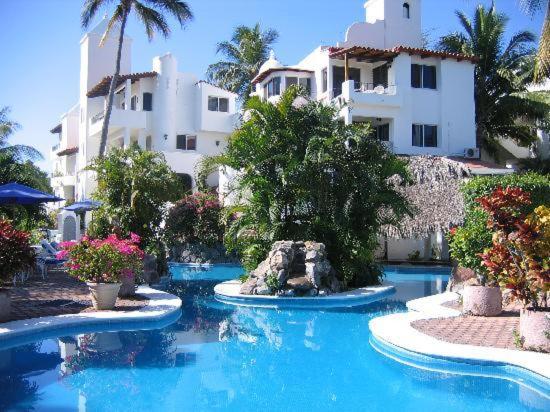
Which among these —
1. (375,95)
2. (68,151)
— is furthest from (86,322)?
(68,151)

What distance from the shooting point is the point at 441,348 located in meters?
8.52

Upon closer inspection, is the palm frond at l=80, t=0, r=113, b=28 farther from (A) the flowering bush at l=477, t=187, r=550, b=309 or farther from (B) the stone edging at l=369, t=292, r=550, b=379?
(A) the flowering bush at l=477, t=187, r=550, b=309

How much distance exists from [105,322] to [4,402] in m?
4.01

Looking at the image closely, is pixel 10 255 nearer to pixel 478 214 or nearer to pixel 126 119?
pixel 478 214

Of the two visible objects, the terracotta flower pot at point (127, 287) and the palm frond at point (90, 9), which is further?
the palm frond at point (90, 9)

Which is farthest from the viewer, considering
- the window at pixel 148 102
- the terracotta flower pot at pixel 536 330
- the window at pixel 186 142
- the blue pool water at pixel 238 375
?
the window at pixel 186 142

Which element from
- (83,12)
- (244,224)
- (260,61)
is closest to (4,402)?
(244,224)

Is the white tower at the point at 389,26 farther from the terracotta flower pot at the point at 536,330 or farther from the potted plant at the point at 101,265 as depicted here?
the terracotta flower pot at the point at 536,330

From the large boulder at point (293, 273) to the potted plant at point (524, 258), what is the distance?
682 cm

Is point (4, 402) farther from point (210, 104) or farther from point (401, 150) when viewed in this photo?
point (210, 104)

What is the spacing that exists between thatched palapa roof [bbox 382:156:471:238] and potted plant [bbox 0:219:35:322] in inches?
539

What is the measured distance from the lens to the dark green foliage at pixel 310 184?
55.6 ft

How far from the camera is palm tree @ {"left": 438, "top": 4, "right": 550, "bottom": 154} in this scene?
102 ft

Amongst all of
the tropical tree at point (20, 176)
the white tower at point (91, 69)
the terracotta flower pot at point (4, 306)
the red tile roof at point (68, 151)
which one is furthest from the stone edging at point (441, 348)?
the red tile roof at point (68, 151)
